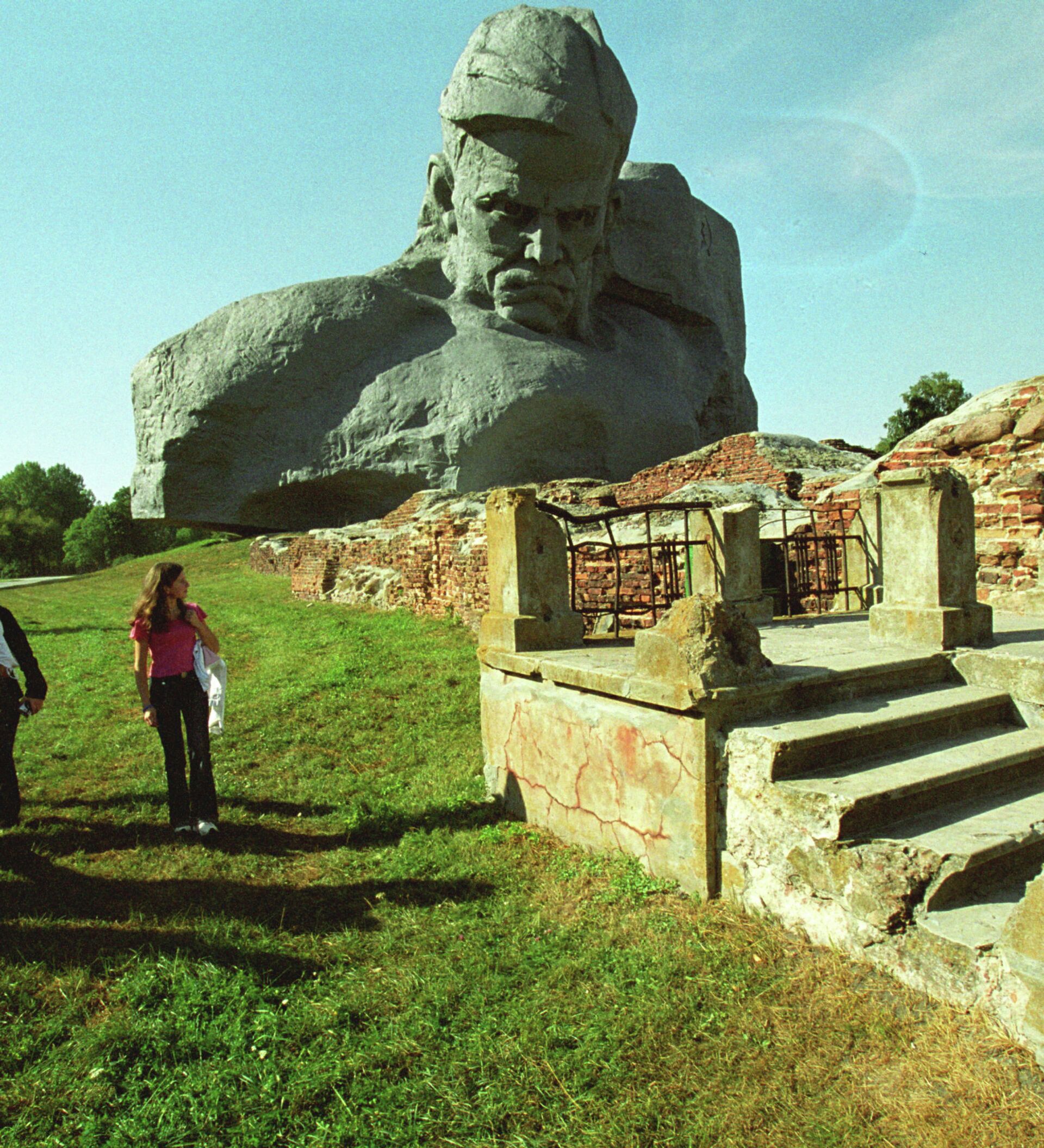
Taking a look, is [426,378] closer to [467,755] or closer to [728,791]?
[467,755]

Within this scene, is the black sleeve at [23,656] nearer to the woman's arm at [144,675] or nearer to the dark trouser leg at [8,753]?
the dark trouser leg at [8,753]

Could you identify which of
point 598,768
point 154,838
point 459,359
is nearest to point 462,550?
point 154,838

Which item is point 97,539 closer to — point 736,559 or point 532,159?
point 532,159

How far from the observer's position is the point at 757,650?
3.36 m

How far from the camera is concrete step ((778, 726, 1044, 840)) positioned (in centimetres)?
286

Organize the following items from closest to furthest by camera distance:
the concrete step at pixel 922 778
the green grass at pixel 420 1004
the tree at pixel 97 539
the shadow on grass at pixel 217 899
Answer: the green grass at pixel 420 1004 → the concrete step at pixel 922 778 → the shadow on grass at pixel 217 899 → the tree at pixel 97 539

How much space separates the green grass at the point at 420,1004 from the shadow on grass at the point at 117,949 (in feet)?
A: 0.04

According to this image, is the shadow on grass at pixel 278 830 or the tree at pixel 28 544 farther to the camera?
the tree at pixel 28 544

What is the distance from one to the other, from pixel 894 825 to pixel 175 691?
335 cm

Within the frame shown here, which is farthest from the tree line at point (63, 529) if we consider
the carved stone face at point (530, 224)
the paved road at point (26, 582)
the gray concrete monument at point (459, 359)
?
the carved stone face at point (530, 224)

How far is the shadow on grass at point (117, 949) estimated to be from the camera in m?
2.94

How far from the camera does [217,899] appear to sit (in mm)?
3484

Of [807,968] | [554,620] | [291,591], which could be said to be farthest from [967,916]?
[291,591]

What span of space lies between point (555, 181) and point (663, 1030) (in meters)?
18.3
